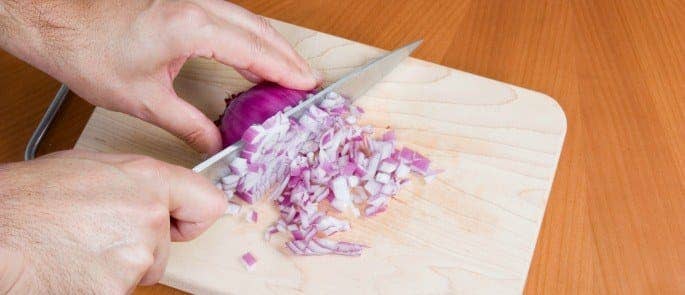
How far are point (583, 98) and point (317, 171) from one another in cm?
61

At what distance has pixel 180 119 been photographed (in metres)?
1.25

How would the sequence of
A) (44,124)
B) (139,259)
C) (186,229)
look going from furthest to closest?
(44,124) → (186,229) → (139,259)

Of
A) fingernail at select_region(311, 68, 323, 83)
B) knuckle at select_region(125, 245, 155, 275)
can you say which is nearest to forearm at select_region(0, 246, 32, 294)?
knuckle at select_region(125, 245, 155, 275)

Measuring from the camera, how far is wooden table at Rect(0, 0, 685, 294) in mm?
1341

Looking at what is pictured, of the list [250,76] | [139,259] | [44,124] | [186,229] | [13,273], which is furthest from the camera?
[44,124]

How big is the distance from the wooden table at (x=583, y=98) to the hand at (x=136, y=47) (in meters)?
0.31

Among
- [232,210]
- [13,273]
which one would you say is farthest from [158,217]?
[232,210]

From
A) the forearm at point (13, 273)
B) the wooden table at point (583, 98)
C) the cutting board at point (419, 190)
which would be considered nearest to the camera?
the forearm at point (13, 273)

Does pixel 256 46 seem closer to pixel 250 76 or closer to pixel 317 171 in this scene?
pixel 250 76

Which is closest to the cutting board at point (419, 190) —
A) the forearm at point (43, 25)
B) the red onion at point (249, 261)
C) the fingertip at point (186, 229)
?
the red onion at point (249, 261)

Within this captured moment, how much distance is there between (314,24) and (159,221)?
766mm

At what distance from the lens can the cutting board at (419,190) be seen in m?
1.23

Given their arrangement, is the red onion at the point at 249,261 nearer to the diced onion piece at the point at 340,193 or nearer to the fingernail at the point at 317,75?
the diced onion piece at the point at 340,193

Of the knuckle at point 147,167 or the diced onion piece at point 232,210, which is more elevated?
the knuckle at point 147,167
